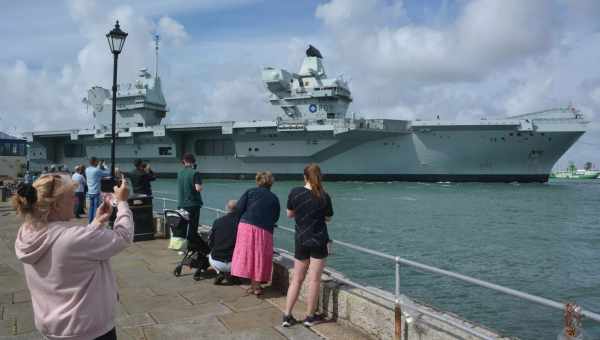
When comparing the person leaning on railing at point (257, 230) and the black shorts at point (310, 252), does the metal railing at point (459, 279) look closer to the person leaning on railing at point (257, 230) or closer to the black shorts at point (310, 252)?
the black shorts at point (310, 252)

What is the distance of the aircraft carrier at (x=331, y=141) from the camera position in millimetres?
32375

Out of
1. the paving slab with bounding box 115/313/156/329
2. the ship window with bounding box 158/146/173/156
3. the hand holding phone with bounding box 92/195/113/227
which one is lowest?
the paving slab with bounding box 115/313/156/329

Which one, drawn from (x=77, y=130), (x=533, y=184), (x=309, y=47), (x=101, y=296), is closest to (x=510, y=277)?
(x=101, y=296)

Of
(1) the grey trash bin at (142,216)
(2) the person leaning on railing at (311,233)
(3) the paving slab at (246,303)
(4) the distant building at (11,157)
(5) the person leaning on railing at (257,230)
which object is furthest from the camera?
(4) the distant building at (11,157)

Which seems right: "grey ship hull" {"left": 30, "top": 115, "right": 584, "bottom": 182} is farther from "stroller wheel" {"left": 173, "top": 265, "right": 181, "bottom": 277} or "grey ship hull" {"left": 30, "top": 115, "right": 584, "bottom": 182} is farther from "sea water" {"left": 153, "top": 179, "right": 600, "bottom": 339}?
"stroller wheel" {"left": 173, "top": 265, "right": 181, "bottom": 277}

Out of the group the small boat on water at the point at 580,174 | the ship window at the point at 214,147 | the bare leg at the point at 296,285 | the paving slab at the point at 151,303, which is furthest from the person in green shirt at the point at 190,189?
the small boat on water at the point at 580,174

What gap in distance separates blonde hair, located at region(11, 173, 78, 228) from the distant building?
80.9ft

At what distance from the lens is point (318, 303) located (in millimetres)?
4129

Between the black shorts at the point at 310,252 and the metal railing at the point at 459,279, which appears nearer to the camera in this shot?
the metal railing at the point at 459,279

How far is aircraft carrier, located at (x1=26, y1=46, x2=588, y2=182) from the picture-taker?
32375 millimetres

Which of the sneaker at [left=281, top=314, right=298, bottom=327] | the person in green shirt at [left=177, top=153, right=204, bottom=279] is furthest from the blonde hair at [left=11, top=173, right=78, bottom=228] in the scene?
the person in green shirt at [left=177, top=153, right=204, bottom=279]

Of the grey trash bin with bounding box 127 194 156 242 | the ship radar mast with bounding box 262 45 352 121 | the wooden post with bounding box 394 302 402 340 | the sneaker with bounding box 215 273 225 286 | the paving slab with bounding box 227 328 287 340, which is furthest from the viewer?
the ship radar mast with bounding box 262 45 352 121

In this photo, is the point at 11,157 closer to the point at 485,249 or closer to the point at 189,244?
the point at 189,244

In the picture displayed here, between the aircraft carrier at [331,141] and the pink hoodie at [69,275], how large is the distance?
31.0 meters
